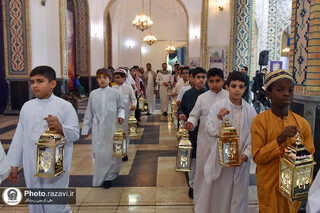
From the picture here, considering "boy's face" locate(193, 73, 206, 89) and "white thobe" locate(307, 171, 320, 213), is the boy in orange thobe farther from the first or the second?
"boy's face" locate(193, 73, 206, 89)

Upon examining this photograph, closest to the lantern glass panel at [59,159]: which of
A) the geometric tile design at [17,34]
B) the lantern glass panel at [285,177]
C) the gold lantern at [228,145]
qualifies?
the gold lantern at [228,145]

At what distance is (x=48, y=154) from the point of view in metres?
1.91

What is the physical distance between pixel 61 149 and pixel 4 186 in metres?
2.11

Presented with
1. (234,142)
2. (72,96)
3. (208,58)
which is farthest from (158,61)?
(234,142)

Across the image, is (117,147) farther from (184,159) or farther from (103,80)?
(184,159)

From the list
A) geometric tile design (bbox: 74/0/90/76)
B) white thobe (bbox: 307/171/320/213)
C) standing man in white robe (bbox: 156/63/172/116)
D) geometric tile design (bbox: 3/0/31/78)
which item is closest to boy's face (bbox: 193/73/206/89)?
white thobe (bbox: 307/171/320/213)

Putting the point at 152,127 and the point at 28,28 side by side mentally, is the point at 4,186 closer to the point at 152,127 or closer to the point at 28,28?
the point at 152,127

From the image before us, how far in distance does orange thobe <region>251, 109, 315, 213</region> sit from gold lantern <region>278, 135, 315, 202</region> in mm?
221

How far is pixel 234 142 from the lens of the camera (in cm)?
202

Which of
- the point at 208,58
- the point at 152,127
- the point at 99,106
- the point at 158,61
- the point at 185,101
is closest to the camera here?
the point at 185,101

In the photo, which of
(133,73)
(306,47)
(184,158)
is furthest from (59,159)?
(133,73)

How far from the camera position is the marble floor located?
3045mm

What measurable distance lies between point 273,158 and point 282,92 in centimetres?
38

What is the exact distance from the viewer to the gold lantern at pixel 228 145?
2.01 m
